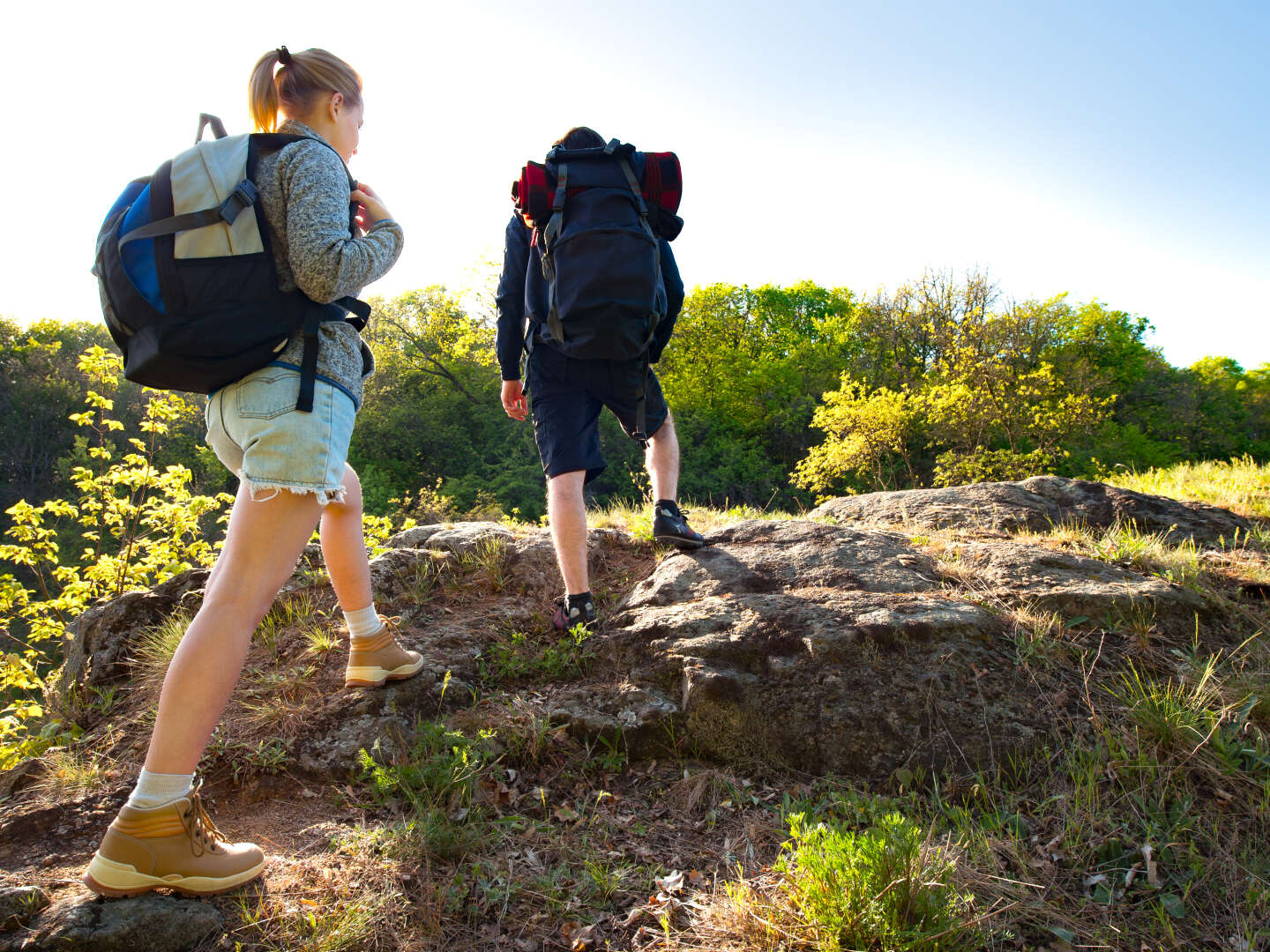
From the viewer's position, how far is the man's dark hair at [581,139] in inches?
119

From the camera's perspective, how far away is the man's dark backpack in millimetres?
2729

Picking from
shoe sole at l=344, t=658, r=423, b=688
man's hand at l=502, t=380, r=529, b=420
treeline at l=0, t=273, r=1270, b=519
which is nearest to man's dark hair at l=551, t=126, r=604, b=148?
man's hand at l=502, t=380, r=529, b=420

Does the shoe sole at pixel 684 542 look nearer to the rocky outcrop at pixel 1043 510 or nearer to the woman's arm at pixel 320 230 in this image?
the rocky outcrop at pixel 1043 510

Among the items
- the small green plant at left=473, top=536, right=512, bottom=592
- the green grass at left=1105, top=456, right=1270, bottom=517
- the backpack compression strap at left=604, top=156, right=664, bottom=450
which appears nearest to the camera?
the backpack compression strap at left=604, top=156, right=664, bottom=450

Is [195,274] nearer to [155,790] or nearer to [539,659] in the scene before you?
[155,790]

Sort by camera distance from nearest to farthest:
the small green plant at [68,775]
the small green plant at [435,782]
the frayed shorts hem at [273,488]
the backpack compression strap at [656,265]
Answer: the frayed shorts hem at [273,488] < the small green plant at [435,782] < the small green plant at [68,775] < the backpack compression strap at [656,265]

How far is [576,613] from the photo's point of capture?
3049mm

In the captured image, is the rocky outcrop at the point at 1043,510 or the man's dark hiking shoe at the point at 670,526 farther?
the rocky outcrop at the point at 1043,510

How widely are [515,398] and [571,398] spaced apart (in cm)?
39

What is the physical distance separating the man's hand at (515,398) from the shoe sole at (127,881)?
2.07 meters

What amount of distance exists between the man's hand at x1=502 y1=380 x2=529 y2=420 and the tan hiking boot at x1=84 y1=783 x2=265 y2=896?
2.00 metres

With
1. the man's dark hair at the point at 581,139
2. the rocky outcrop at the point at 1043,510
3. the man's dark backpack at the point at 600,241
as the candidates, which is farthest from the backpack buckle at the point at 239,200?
the rocky outcrop at the point at 1043,510

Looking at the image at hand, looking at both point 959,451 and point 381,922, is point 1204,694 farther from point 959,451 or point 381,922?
point 959,451

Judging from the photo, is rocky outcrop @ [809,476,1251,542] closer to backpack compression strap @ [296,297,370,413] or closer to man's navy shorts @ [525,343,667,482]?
man's navy shorts @ [525,343,667,482]
